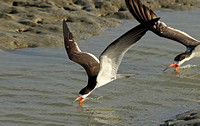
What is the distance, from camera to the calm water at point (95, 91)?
19.6 feet

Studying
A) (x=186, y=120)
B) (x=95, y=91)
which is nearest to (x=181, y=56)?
(x=95, y=91)

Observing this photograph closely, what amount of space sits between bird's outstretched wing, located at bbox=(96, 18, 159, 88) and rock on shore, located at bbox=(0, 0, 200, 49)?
2952 millimetres

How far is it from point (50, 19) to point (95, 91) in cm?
366

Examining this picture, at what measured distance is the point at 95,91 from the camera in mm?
7109

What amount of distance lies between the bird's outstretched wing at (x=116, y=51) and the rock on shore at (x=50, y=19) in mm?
2952

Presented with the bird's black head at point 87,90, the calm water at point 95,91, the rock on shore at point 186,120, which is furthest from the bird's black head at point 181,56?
the rock on shore at point 186,120

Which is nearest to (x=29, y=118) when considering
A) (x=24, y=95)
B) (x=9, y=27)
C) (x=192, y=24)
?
(x=24, y=95)

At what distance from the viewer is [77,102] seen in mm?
6613

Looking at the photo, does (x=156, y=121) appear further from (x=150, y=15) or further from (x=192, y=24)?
(x=192, y=24)

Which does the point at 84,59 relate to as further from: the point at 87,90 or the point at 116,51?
the point at 116,51

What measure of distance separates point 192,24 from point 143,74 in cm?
372

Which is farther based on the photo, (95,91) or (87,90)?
(95,91)

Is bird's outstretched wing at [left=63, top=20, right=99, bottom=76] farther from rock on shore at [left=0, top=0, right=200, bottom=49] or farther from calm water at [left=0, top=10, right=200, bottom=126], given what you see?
rock on shore at [left=0, top=0, right=200, bottom=49]

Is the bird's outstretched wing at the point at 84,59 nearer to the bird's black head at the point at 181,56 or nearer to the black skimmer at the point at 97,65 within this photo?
the black skimmer at the point at 97,65
